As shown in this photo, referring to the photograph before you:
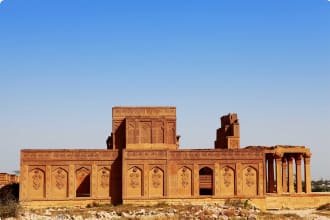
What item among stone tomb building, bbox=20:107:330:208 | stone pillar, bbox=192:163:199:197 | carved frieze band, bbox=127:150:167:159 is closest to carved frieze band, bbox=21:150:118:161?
stone tomb building, bbox=20:107:330:208

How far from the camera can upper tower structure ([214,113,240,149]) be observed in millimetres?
53156

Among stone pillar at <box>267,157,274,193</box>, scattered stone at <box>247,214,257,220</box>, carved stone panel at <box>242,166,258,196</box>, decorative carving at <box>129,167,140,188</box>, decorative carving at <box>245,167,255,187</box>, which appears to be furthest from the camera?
stone pillar at <box>267,157,274,193</box>

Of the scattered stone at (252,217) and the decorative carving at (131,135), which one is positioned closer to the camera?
the scattered stone at (252,217)

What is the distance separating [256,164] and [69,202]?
16085mm

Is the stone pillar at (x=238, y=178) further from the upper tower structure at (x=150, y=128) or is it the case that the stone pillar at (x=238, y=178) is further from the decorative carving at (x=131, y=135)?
the decorative carving at (x=131, y=135)

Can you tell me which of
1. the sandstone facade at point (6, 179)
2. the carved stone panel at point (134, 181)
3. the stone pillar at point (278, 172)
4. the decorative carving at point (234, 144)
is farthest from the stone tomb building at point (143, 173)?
the sandstone facade at point (6, 179)

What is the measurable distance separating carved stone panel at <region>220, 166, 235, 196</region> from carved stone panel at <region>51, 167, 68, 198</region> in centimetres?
1312

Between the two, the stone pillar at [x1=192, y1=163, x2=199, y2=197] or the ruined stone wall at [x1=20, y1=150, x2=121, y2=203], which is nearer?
the ruined stone wall at [x1=20, y1=150, x2=121, y2=203]

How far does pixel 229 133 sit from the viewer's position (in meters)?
54.6

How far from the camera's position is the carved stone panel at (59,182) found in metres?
45.5

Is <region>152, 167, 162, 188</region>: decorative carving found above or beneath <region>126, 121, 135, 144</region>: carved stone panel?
beneath

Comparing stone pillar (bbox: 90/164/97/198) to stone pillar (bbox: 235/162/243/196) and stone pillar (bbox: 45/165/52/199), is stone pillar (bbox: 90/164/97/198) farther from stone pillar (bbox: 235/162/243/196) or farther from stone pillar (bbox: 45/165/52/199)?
stone pillar (bbox: 235/162/243/196)

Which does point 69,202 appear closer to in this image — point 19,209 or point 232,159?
point 19,209

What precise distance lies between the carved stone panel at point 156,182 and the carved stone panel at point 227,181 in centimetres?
515
